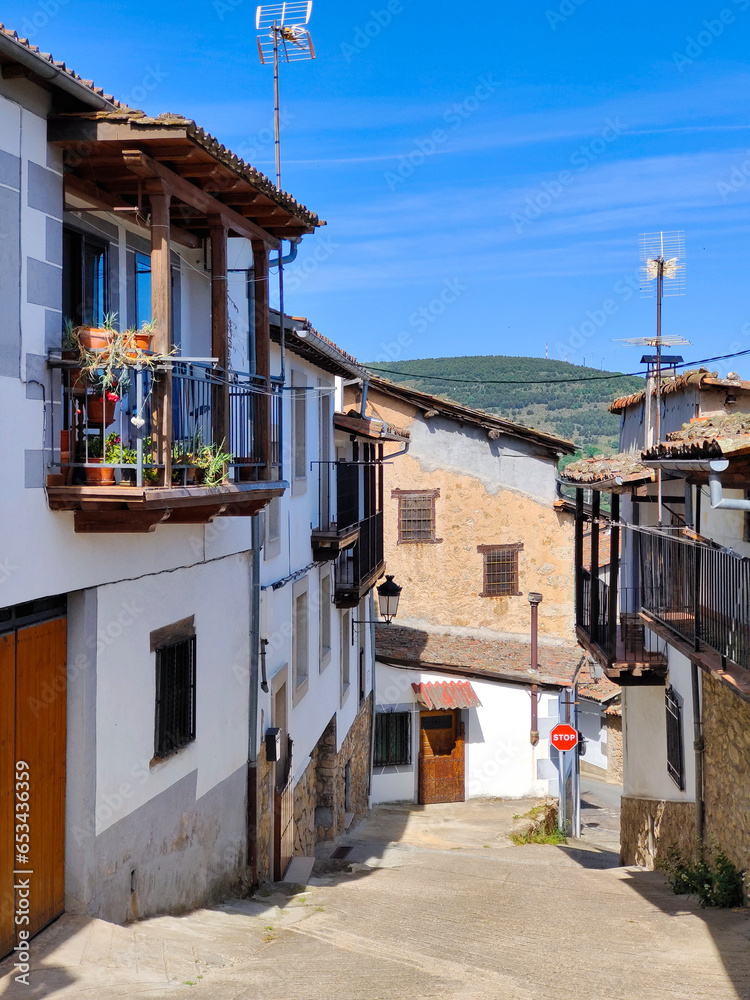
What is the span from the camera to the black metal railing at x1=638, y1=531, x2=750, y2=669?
28.3ft

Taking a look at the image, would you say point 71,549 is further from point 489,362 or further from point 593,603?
point 489,362

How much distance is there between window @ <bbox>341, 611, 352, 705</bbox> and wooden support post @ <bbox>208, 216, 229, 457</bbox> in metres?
9.66

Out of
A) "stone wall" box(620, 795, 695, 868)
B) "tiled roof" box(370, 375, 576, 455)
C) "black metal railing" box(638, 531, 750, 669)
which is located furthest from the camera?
"tiled roof" box(370, 375, 576, 455)

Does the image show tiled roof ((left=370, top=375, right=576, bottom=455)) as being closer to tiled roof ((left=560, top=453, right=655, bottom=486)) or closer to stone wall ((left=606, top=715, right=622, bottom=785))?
stone wall ((left=606, top=715, right=622, bottom=785))

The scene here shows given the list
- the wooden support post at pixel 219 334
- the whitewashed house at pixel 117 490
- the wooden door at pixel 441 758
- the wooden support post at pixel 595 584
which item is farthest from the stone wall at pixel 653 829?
the wooden support post at pixel 219 334

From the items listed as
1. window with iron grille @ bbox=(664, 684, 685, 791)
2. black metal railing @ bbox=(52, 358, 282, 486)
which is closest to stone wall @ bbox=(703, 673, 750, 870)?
window with iron grille @ bbox=(664, 684, 685, 791)

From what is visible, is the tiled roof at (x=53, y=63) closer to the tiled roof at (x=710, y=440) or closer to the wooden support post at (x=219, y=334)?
the wooden support post at (x=219, y=334)

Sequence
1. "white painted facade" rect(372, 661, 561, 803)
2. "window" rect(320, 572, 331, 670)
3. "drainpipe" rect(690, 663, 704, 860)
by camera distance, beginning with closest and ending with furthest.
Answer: "drainpipe" rect(690, 663, 704, 860) → "window" rect(320, 572, 331, 670) → "white painted facade" rect(372, 661, 561, 803)

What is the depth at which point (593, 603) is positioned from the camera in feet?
45.2

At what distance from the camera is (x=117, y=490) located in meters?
6.41

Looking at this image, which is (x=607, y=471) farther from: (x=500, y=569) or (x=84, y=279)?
(x=500, y=569)

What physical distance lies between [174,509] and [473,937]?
16.5 feet

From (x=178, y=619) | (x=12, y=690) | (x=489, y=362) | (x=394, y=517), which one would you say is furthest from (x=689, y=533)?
(x=489, y=362)

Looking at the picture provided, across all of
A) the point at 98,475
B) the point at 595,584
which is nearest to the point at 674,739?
the point at 595,584
